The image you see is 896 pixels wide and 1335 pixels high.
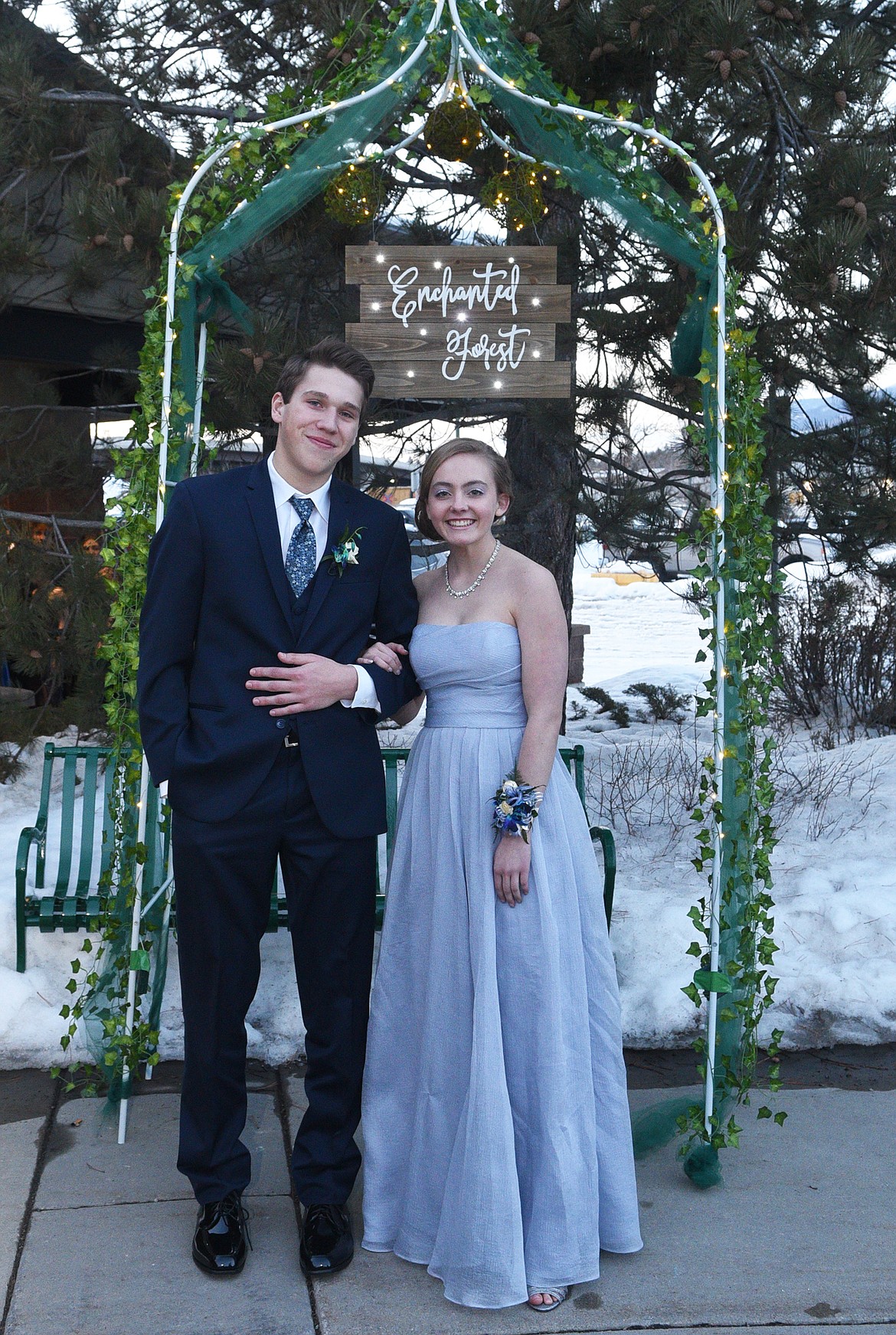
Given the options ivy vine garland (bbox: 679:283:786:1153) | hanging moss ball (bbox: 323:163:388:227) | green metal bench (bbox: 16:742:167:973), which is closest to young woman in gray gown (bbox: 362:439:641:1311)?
ivy vine garland (bbox: 679:283:786:1153)

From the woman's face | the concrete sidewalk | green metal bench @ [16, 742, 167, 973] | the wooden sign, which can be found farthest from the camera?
the wooden sign

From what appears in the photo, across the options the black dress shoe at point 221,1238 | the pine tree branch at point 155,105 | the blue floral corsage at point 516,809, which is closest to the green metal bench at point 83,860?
the black dress shoe at point 221,1238

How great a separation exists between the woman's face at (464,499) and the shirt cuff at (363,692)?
1.26ft

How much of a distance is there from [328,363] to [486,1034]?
5.13 ft

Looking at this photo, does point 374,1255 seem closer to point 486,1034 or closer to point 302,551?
point 486,1034

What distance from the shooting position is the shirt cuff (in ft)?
8.77

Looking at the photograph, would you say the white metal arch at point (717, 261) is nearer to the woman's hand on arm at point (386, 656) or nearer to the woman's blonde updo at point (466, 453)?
the woman's blonde updo at point (466, 453)

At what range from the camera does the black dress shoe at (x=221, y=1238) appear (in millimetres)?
2658

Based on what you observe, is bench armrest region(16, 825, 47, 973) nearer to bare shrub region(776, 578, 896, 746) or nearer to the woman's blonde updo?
the woman's blonde updo

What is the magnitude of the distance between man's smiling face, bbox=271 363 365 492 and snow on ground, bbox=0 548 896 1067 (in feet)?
6.89

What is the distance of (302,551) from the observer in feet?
8.87

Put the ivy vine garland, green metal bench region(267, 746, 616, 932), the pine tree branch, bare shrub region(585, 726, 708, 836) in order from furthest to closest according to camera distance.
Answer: bare shrub region(585, 726, 708, 836) → the pine tree branch → green metal bench region(267, 746, 616, 932) → the ivy vine garland

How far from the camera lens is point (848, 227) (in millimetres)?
4016

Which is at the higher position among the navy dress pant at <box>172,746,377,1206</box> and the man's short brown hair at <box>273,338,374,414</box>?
the man's short brown hair at <box>273,338,374,414</box>
